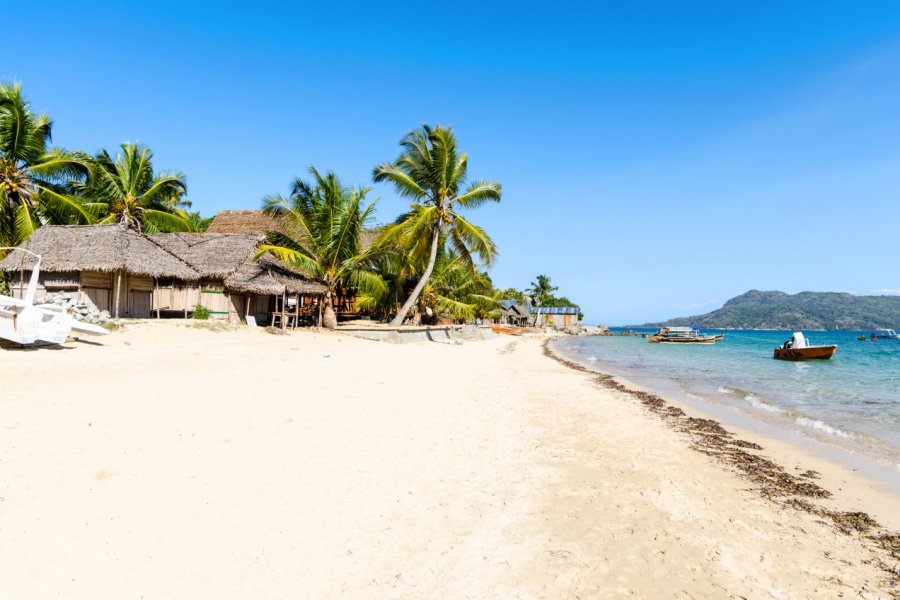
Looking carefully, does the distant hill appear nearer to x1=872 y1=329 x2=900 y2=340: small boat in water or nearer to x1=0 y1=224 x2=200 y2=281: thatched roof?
x1=872 y1=329 x2=900 y2=340: small boat in water

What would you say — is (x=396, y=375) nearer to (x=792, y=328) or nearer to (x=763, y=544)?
(x=763, y=544)

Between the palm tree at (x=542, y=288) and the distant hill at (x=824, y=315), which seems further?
the distant hill at (x=824, y=315)

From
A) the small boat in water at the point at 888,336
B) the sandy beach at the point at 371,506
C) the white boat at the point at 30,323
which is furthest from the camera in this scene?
the small boat in water at the point at 888,336

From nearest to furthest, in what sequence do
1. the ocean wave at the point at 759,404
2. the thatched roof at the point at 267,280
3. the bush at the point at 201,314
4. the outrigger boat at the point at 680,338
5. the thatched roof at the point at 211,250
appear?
the ocean wave at the point at 759,404 → the bush at the point at 201,314 → the thatched roof at the point at 267,280 → the thatched roof at the point at 211,250 → the outrigger boat at the point at 680,338

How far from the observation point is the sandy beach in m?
2.95

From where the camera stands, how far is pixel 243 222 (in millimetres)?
30172

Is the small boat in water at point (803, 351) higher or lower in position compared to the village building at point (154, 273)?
lower

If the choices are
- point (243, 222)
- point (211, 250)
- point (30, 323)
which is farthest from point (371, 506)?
point (243, 222)

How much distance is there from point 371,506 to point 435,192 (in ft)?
64.8

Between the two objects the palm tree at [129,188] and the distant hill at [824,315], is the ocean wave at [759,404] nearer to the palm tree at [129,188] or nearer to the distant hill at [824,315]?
the palm tree at [129,188]

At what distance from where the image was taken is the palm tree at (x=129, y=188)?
78.5ft

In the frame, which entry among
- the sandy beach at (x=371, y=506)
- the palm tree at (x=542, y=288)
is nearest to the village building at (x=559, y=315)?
the palm tree at (x=542, y=288)

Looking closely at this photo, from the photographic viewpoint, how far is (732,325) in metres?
188

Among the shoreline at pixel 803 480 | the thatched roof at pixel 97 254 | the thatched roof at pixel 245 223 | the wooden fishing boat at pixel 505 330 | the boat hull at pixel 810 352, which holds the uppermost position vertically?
the thatched roof at pixel 245 223
